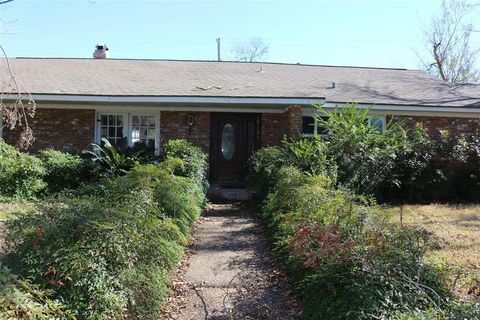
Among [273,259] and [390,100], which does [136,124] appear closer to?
[390,100]

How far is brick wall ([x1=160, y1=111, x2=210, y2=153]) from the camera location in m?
13.8

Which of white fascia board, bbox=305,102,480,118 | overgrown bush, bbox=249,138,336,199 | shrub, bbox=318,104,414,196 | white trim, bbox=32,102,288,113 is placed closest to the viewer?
overgrown bush, bbox=249,138,336,199

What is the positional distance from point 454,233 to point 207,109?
7.73 meters

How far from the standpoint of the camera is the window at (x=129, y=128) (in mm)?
14078

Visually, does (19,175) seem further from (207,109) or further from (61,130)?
(207,109)

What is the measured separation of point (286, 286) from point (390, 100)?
31.2 feet

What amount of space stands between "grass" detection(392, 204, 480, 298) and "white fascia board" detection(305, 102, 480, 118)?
3.15 metres

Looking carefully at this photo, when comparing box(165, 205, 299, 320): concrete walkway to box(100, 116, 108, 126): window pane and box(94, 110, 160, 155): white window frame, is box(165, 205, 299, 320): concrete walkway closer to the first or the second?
box(94, 110, 160, 155): white window frame

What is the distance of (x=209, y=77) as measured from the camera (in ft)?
50.0

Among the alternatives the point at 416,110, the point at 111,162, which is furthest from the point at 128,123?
the point at 416,110

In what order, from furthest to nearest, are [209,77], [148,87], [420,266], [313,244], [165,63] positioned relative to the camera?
[165,63] < [209,77] < [148,87] < [313,244] < [420,266]

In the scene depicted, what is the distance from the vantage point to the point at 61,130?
45.4 ft

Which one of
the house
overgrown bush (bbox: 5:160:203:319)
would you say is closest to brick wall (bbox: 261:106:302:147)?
the house

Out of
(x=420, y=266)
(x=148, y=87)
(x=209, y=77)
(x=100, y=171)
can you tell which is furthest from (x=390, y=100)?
(x=420, y=266)
